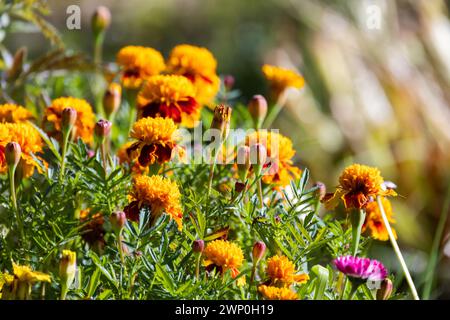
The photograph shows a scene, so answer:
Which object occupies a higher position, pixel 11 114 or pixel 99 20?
pixel 99 20

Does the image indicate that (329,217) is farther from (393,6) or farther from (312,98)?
(393,6)

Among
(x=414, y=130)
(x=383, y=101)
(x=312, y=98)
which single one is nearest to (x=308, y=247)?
(x=414, y=130)

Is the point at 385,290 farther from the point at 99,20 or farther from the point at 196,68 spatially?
the point at 99,20

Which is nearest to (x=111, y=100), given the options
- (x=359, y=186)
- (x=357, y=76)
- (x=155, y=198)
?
(x=155, y=198)

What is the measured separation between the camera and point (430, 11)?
8.15ft

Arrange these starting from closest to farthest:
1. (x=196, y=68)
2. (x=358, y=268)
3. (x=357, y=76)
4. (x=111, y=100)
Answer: (x=358, y=268) → (x=111, y=100) → (x=196, y=68) → (x=357, y=76)

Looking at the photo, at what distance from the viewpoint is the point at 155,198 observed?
81cm

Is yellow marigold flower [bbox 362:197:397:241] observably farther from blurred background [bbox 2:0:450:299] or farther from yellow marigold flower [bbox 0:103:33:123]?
blurred background [bbox 2:0:450:299]

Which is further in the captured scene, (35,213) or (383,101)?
(383,101)

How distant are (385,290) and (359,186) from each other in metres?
0.12

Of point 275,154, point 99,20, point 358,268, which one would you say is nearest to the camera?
point 358,268

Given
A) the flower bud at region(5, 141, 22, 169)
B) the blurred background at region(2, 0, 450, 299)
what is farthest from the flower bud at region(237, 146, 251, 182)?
the blurred background at region(2, 0, 450, 299)
